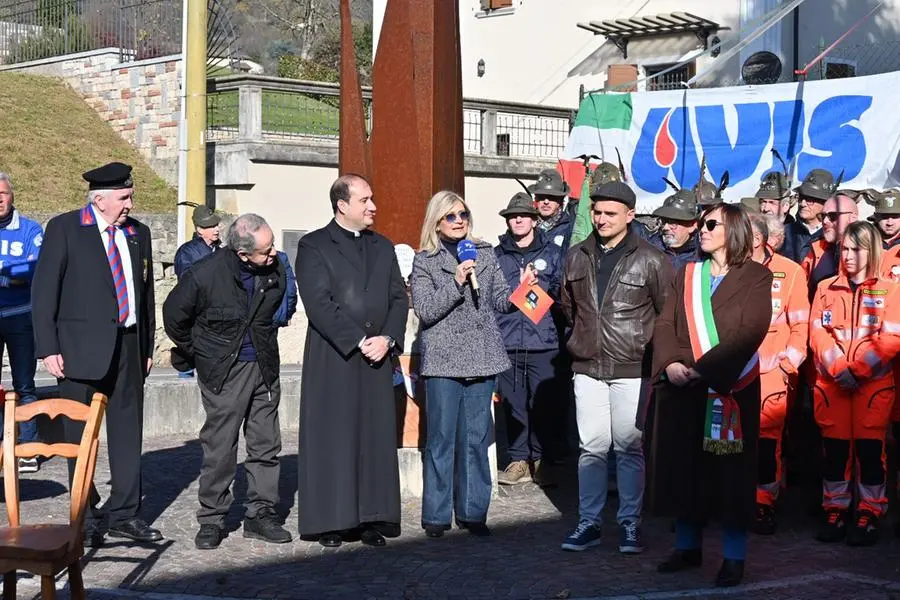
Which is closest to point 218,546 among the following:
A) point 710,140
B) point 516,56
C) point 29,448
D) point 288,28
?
point 29,448

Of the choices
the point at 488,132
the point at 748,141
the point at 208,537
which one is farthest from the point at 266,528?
the point at 488,132

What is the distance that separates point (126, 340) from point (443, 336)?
5.91 ft

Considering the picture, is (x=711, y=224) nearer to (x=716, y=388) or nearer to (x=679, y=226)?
(x=716, y=388)

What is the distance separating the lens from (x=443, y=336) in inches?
318

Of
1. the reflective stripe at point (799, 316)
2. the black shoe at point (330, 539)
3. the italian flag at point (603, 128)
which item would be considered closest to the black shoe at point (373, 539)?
the black shoe at point (330, 539)

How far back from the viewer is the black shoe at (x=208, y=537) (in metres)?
7.77

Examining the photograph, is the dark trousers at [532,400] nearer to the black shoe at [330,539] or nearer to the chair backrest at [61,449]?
the black shoe at [330,539]

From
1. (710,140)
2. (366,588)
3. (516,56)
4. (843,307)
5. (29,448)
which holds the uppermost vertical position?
(516,56)

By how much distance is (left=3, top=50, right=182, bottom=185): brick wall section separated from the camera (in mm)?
22688

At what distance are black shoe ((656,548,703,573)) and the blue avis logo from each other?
5.92 meters

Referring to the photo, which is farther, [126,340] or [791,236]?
[791,236]

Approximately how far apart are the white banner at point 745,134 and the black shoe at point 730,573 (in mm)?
5896

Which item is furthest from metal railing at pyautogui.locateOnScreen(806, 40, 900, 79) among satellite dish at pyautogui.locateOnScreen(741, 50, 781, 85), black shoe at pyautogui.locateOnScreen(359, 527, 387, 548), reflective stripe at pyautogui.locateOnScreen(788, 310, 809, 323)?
black shoe at pyautogui.locateOnScreen(359, 527, 387, 548)

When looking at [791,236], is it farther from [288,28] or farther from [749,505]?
[288,28]
